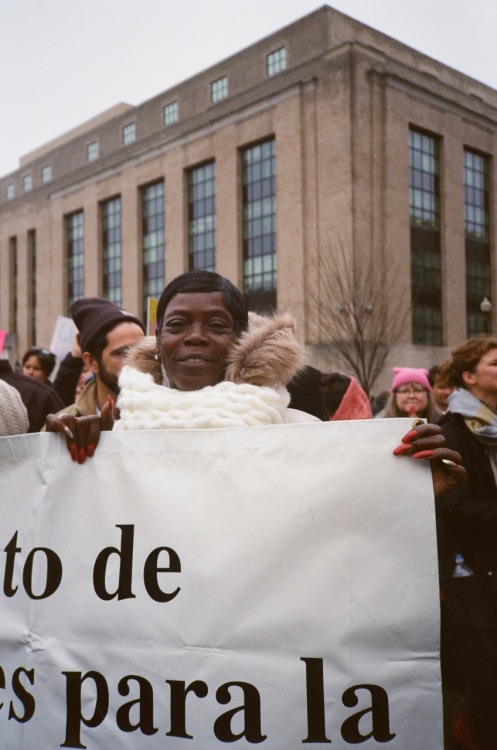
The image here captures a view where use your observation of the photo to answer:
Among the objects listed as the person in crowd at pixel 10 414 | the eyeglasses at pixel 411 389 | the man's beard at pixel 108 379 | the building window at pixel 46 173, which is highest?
the building window at pixel 46 173

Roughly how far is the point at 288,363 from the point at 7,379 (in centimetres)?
249

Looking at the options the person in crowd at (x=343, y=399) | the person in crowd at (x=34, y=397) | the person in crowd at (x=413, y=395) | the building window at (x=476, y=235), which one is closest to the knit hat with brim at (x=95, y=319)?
the person in crowd at (x=34, y=397)

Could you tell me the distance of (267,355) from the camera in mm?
2018

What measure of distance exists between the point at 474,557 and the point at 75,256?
144 feet

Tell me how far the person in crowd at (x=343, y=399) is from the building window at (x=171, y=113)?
39.3m

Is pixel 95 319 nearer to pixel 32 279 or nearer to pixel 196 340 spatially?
pixel 196 340

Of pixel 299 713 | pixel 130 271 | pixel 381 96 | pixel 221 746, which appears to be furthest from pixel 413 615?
pixel 130 271

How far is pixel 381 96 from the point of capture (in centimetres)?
2961

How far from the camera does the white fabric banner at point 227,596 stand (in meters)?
1.73

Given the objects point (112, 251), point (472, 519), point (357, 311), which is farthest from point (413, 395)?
point (112, 251)

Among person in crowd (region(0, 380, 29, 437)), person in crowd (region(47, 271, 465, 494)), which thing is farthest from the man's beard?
person in crowd (region(47, 271, 465, 494))

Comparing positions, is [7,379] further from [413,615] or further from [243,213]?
[243,213]

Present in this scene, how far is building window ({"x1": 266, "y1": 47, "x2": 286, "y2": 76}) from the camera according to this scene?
110ft

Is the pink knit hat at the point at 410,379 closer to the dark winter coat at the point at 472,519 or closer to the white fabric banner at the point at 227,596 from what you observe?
the dark winter coat at the point at 472,519
